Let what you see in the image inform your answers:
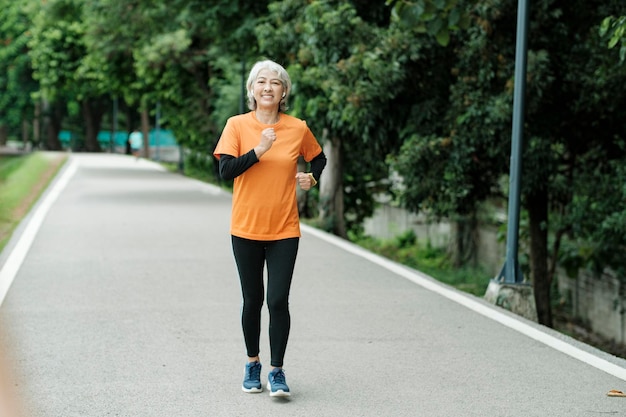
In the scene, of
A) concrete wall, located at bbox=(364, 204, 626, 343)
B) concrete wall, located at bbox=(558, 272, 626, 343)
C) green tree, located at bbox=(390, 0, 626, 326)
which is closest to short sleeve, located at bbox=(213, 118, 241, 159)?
green tree, located at bbox=(390, 0, 626, 326)

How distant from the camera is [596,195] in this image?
1352 centimetres

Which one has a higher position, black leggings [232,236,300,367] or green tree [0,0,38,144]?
green tree [0,0,38,144]

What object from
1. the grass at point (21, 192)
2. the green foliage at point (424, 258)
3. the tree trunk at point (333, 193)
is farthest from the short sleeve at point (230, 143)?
the tree trunk at point (333, 193)

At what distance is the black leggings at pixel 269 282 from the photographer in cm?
503

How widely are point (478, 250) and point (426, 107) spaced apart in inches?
367

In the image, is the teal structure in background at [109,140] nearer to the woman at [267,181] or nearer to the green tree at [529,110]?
the green tree at [529,110]

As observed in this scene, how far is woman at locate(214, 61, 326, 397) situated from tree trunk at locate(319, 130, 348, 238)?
13948 mm

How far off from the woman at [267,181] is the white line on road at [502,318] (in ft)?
7.12

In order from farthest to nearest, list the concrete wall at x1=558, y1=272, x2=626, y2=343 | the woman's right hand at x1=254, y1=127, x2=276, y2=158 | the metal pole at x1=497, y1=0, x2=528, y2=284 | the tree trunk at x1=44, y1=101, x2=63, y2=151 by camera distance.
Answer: the tree trunk at x1=44, y1=101, x2=63, y2=151
the concrete wall at x1=558, y1=272, x2=626, y2=343
the metal pole at x1=497, y1=0, x2=528, y2=284
the woman's right hand at x1=254, y1=127, x2=276, y2=158

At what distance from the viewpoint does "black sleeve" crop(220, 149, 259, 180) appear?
4.83 meters

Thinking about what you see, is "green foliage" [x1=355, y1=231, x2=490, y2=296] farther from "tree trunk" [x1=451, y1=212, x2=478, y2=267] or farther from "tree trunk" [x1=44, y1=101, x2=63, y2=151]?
"tree trunk" [x1=44, y1=101, x2=63, y2=151]

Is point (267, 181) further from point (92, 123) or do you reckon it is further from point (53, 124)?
point (53, 124)

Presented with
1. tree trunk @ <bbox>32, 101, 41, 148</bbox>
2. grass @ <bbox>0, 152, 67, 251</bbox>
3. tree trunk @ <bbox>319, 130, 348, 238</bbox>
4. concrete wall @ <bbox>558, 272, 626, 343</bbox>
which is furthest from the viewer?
tree trunk @ <bbox>32, 101, 41, 148</bbox>

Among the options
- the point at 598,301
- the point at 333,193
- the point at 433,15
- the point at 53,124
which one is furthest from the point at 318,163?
the point at 53,124
